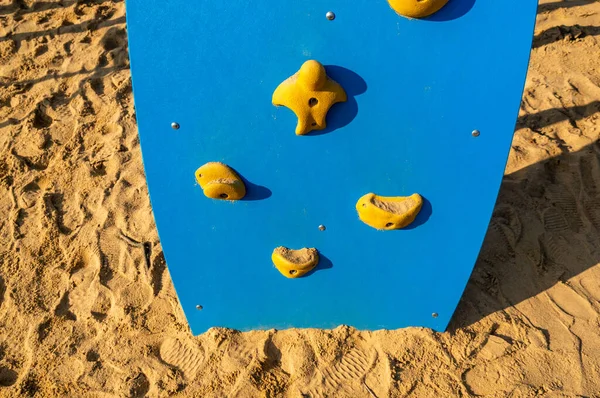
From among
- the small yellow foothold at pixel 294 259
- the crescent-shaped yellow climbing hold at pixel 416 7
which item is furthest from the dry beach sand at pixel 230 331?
the crescent-shaped yellow climbing hold at pixel 416 7

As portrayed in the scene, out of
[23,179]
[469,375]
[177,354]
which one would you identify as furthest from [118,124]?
[469,375]

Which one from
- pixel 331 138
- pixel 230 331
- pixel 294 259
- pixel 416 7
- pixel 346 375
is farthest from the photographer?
pixel 230 331

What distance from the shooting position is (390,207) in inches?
57.1

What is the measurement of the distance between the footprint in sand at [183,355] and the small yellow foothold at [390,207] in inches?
34.1

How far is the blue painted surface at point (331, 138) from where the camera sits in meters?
1.21

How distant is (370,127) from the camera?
1.35 metres

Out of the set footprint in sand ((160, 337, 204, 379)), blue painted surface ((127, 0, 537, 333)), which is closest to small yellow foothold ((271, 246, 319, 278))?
blue painted surface ((127, 0, 537, 333))

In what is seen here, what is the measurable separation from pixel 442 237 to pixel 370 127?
0.45 metres

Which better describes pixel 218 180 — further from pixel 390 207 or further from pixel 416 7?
pixel 416 7

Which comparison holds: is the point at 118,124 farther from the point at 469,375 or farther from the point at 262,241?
the point at 469,375

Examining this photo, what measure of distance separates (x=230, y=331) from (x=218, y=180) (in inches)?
28.4

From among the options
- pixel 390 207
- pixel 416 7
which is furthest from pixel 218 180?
pixel 416 7

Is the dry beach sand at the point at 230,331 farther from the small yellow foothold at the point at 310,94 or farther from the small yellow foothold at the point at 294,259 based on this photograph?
the small yellow foothold at the point at 310,94

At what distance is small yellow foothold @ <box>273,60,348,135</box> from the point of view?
1202mm
